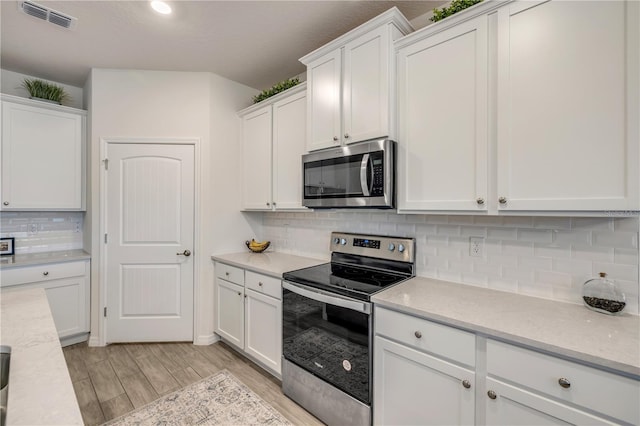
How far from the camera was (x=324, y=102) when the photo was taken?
7.12 ft

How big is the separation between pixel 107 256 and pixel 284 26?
275cm

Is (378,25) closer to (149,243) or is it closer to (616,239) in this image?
(616,239)

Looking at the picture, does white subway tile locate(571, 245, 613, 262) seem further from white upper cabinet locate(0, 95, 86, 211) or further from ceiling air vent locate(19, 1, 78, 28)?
white upper cabinet locate(0, 95, 86, 211)

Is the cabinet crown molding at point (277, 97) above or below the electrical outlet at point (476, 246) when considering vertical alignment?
above

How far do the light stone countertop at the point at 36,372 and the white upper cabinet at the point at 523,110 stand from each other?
1709 mm

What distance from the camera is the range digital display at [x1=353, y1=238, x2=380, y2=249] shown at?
2258mm

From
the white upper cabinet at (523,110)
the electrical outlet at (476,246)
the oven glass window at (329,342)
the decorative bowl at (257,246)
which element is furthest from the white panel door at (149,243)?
the electrical outlet at (476,246)

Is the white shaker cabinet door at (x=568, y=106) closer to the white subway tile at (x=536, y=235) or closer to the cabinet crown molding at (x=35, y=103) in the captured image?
the white subway tile at (x=536, y=235)

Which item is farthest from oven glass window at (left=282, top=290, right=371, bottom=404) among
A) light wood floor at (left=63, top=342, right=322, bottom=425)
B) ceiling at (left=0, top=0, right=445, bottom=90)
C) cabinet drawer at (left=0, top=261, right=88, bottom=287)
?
cabinet drawer at (left=0, top=261, right=88, bottom=287)

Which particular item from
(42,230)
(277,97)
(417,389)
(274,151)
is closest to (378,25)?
(277,97)

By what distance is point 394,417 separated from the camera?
157 centimetres

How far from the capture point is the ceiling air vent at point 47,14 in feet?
6.56

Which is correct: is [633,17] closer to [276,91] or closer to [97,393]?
[276,91]

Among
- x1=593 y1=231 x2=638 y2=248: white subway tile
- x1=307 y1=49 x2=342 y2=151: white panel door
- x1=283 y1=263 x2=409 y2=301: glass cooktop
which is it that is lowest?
x1=283 y1=263 x2=409 y2=301: glass cooktop
